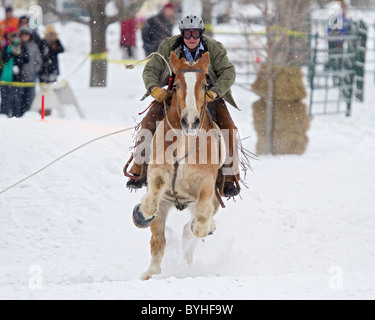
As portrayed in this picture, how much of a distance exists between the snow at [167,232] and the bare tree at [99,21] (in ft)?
18.1

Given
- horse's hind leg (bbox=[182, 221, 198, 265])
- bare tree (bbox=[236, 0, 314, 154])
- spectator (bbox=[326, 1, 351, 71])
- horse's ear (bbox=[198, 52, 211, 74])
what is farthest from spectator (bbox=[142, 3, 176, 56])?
horse's ear (bbox=[198, 52, 211, 74])

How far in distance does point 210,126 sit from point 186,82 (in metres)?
0.87

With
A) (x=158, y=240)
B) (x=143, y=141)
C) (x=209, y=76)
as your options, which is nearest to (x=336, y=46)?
(x=209, y=76)

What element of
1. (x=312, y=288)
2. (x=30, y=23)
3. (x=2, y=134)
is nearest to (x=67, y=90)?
A: (x=30, y=23)

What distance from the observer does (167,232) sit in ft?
31.3

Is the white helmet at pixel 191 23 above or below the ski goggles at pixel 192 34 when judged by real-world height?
above

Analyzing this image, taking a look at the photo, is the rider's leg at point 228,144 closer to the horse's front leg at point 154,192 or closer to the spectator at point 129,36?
the horse's front leg at point 154,192

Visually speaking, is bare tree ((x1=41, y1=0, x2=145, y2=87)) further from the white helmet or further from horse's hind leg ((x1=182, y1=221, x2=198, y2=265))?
the white helmet

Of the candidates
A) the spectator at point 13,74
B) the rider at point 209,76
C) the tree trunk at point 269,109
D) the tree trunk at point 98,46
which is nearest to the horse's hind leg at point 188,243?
the rider at point 209,76

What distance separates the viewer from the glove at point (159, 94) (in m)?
7.33

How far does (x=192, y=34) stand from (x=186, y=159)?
4.26 feet

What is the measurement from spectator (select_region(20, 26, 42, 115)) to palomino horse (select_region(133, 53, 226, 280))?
7.60 metres

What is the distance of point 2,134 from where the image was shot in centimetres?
1103

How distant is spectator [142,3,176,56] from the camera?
15477mm
